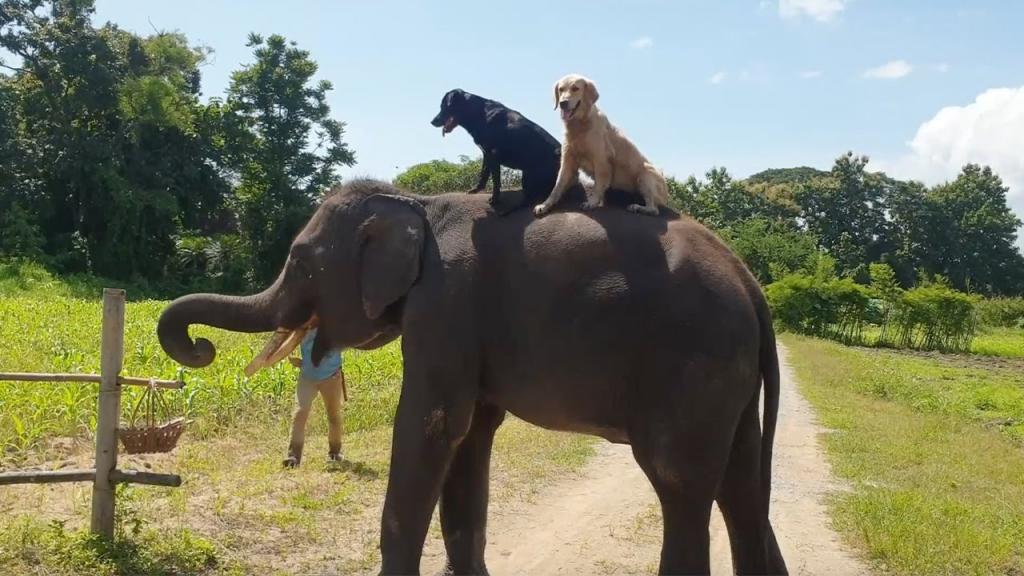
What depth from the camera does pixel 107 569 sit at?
5.31 m

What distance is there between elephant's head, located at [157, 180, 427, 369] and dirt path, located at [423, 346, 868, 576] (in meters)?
2.17

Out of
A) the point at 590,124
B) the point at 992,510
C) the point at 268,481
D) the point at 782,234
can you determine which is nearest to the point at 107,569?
the point at 268,481

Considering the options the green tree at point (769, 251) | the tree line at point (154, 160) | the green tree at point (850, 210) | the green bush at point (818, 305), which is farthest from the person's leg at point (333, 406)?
the green tree at point (850, 210)

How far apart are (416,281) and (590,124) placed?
1.23m

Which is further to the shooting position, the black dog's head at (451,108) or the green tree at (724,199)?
the green tree at (724,199)

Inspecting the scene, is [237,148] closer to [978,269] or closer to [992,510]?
[992,510]

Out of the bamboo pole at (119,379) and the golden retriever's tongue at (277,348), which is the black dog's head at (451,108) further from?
the bamboo pole at (119,379)

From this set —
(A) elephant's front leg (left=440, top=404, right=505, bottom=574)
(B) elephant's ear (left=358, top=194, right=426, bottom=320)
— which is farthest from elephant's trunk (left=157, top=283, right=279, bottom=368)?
(A) elephant's front leg (left=440, top=404, right=505, bottom=574)

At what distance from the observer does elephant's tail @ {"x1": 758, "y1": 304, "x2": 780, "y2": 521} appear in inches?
173

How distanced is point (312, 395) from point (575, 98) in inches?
193

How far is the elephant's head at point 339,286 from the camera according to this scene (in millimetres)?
4617

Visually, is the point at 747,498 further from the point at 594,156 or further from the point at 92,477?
the point at 92,477

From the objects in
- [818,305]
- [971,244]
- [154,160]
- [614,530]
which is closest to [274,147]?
[154,160]

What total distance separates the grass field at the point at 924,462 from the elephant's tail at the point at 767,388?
243 cm
